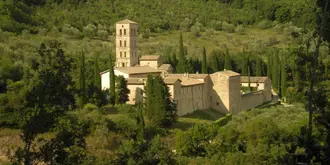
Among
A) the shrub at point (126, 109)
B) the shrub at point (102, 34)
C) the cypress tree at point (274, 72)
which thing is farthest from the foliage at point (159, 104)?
the shrub at point (102, 34)

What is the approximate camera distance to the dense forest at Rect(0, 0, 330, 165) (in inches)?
555

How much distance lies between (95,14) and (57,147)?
6533 cm

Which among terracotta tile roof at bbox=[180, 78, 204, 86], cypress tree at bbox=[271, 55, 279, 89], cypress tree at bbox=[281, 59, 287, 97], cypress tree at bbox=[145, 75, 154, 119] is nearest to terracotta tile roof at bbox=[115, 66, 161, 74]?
terracotta tile roof at bbox=[180, 78, 204, 86]

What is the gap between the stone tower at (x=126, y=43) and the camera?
157 ft

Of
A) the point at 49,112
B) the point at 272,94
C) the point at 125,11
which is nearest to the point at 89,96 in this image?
the point at 272,94

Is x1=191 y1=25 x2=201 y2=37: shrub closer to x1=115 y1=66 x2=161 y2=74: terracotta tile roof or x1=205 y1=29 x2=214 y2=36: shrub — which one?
x1=205 y1=29 x2=214 y2=36: shrub

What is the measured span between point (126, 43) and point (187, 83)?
33.0 ft

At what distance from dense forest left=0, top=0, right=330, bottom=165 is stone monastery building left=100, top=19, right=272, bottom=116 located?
135 cm

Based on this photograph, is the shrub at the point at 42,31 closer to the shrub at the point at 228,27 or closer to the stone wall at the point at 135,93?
the stone wall at the point at 135,93

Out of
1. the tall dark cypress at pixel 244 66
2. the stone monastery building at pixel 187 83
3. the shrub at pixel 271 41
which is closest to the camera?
the stone monastery building at pixel 187 83

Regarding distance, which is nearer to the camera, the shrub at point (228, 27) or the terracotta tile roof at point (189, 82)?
the terracotta tile roof at point (189, 82)

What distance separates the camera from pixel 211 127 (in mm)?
31188

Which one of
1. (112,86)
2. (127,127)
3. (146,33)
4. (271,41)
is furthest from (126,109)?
(271,41)

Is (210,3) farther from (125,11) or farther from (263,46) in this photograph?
(263,46)
